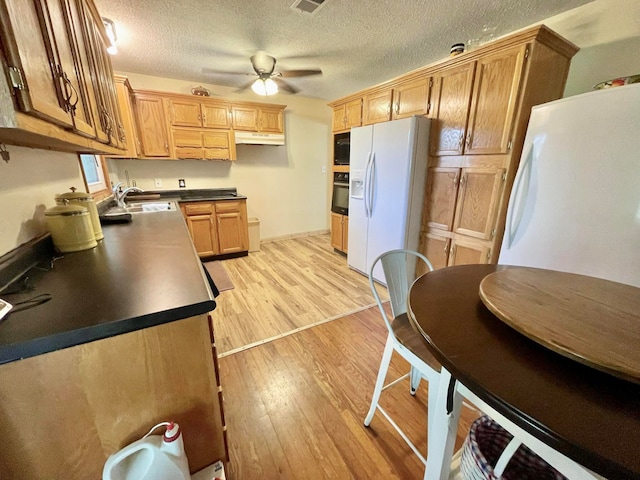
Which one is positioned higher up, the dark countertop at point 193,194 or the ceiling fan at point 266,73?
the ceiling fan at point 266,73

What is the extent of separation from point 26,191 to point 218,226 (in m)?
2.48

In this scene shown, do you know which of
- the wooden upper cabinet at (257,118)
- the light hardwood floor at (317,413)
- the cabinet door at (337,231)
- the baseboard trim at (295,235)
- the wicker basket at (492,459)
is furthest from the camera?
the baseboard trim at (295,235)

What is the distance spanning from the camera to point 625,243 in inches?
49.1

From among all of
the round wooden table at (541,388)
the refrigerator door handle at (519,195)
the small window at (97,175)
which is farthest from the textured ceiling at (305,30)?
the round wooden table at (541,388)

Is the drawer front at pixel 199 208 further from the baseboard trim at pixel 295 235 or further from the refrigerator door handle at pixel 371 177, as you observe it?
the refrigerator door handle at pixel 371 177

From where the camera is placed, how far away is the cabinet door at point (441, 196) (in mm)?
2346

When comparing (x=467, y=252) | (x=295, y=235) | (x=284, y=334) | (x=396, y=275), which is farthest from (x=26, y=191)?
(x=295, y=235)

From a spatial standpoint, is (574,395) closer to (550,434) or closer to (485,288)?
(550,434)

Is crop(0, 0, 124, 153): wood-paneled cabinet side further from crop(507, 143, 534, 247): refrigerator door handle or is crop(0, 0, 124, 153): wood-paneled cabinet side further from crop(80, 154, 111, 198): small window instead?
crop(507, 143, 534, 247): refrigerator door handle

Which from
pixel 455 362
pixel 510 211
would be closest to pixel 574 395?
pixel 455 362

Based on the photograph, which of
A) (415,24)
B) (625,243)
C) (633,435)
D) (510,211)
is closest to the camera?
(633,435)

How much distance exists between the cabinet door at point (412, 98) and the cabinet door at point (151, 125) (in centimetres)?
291

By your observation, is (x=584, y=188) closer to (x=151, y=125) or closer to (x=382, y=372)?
(x=382, y=372)

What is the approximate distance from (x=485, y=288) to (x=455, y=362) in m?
0.37
